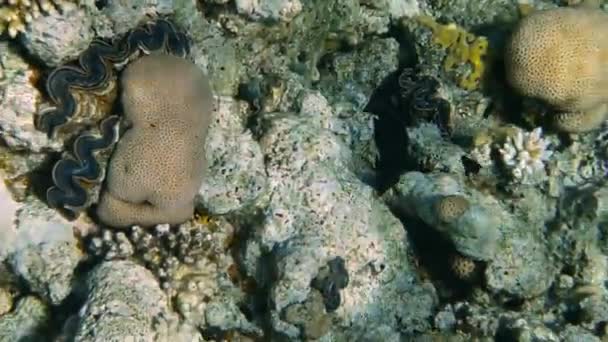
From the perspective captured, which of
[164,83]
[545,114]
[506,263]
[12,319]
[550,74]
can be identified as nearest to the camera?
[164,83]

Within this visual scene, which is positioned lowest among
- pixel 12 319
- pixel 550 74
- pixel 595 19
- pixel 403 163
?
pixel 12 319

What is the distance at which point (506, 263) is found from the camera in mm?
5289

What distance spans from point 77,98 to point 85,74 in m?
0.18

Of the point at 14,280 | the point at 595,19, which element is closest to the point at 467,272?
the point at 595,19

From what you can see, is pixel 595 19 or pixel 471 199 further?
pixel 595 19

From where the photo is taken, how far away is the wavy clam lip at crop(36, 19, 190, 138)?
4270 mm

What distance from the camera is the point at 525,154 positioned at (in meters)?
5.72

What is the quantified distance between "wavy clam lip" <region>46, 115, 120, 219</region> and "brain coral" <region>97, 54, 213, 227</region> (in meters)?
0.09

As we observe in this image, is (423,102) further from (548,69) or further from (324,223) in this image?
(324,223)

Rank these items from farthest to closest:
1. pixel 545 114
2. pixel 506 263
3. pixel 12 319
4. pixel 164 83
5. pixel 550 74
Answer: pixel 545 114 → pixel 550 74 → pixel 506 263 → pixel 12 319 → pixel 164 83

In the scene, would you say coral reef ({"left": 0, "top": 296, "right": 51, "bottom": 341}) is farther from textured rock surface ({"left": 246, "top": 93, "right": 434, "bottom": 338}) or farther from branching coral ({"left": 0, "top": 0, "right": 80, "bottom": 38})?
branching coral ({"left": 0, "top": 0, "right": 80, "bottom": 38})

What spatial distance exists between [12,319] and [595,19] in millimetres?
5787

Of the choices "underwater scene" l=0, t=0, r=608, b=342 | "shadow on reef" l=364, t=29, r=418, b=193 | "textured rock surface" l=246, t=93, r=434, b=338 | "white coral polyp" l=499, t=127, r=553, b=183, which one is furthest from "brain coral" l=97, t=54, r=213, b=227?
"white coral polyp" l=499, t=127, r=553, b=183

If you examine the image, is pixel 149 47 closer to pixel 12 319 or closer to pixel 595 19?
pixel 12 319
